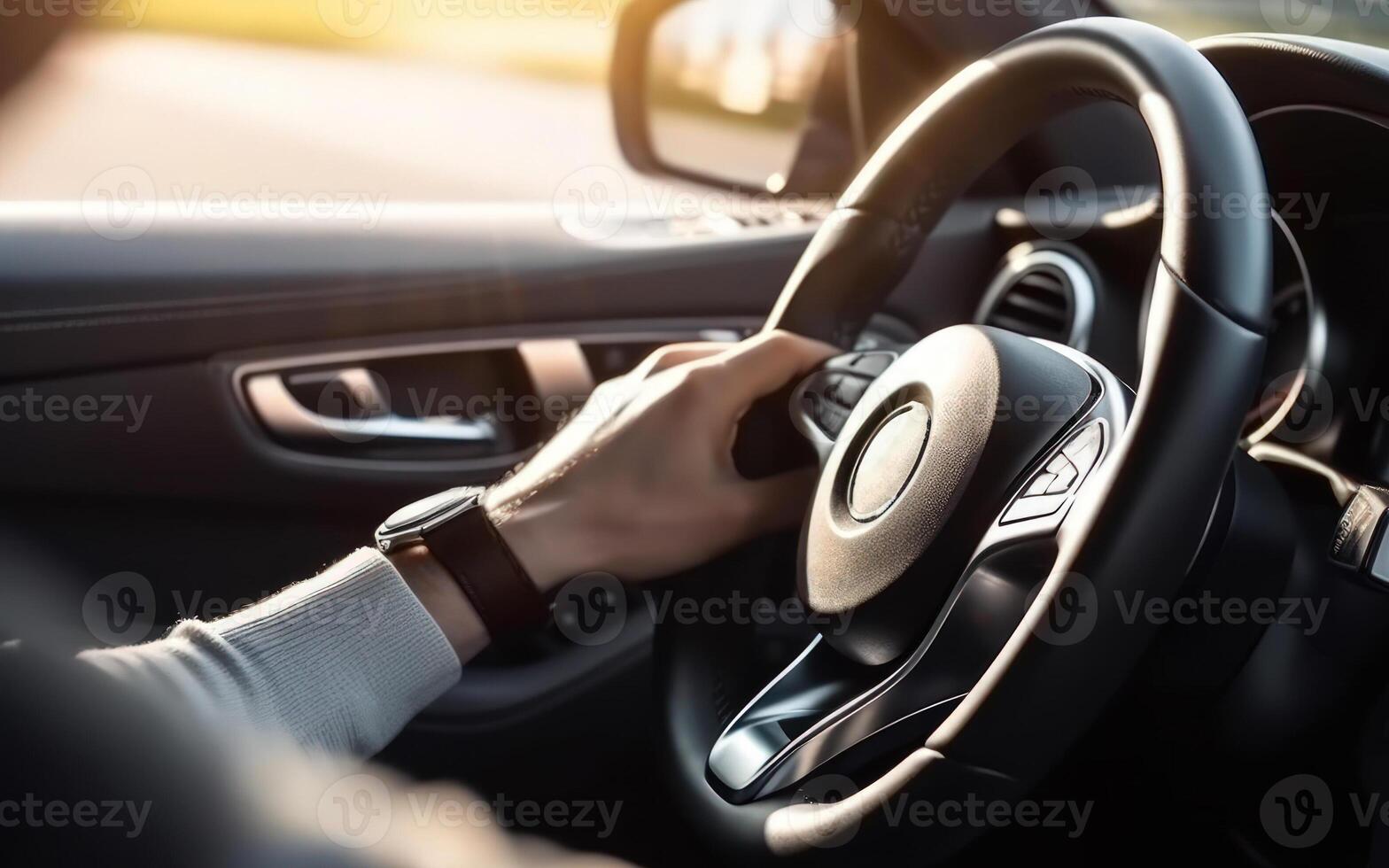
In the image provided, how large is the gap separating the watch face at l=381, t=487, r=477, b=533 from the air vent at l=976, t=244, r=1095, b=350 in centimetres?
73

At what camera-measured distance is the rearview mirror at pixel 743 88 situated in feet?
7.66

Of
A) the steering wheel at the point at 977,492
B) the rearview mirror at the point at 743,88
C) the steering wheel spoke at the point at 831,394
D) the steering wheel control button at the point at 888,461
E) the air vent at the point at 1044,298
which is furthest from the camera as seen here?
the rearview mirror at the point at 743,88

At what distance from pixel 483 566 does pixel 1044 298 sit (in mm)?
922

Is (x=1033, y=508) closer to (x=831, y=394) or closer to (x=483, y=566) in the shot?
(x=831, y=394)

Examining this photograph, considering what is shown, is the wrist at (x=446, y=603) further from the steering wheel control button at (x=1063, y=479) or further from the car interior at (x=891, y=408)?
the steering wheel control button at (x=1063, y=479)

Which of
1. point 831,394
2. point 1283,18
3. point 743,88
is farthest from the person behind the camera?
point 743,88

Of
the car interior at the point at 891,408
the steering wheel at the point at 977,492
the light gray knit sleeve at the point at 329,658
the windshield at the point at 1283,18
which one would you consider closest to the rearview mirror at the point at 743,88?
the car interior at the point at 891,408

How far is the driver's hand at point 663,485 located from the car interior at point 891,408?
3 centimetres

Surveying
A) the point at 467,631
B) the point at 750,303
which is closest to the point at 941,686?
the point at 467,631

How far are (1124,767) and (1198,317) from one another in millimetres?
→ 481

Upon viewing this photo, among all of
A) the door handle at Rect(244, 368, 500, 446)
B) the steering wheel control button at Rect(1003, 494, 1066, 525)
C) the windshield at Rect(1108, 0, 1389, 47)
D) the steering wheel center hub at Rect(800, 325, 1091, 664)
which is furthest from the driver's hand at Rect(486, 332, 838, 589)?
the door handle at Rect(244, 368, 500, 446)

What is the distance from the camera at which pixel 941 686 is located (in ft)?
3.14

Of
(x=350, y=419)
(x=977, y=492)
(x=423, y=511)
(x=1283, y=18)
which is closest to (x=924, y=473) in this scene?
(x=977, y=492)

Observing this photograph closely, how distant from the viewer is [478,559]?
1238 mm
